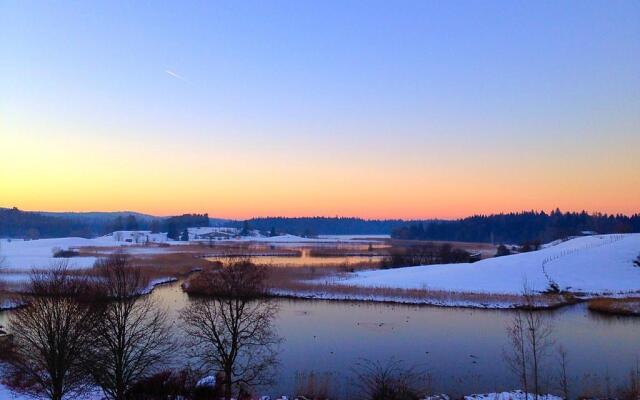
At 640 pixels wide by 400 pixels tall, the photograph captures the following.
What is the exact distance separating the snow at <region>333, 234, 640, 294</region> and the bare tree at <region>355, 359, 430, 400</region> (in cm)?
2216

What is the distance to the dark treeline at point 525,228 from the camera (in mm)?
108812

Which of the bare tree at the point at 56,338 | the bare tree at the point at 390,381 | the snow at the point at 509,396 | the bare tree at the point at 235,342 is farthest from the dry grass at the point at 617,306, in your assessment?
the bare tree at the point at 56,338

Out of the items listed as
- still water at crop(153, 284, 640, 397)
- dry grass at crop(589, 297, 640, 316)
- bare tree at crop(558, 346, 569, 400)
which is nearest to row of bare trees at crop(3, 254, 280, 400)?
still water at crop(153, 284, 640, 397)

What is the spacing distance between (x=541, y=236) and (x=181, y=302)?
97.0 m

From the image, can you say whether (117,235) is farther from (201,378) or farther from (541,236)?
(201,378)

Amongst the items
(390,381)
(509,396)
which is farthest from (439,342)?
(390,381)

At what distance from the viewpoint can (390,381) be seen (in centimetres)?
1406

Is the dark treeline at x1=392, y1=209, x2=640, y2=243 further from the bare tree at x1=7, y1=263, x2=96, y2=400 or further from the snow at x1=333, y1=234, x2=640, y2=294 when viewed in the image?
the bare tree at x1=7, y1=263, x2=96, y2=400

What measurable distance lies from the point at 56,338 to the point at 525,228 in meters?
124

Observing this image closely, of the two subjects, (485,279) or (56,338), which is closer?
(56,338)

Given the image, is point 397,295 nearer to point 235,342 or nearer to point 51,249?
point 235,342

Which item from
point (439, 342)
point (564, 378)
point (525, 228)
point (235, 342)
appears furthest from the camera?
point (525, 228)

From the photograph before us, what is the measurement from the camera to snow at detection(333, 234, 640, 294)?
3947cm

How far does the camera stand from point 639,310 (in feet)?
99.8
